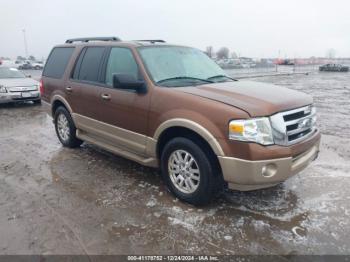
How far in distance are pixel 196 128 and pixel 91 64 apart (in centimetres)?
252

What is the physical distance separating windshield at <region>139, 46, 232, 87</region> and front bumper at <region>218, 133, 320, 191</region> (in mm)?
1374

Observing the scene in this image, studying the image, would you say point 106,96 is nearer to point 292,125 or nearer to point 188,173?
point 188,173

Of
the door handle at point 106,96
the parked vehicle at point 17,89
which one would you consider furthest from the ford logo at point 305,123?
the parked vehicle at point 17,89

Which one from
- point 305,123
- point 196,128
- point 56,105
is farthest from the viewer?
point 56,105

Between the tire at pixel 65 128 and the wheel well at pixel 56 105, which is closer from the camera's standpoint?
the tire at pixel 65 128

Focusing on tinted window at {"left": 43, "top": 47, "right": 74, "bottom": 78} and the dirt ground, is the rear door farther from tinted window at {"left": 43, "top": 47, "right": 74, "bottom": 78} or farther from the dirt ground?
the dirt ground

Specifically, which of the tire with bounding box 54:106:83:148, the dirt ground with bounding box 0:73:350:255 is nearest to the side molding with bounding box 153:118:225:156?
the dirt ground with bounding box 0:73:350:255

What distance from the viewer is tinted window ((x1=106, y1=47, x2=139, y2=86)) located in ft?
14.5

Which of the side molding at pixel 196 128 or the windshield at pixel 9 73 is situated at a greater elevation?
the windshield at pixel 9 73

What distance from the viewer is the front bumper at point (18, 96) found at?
35.1ft

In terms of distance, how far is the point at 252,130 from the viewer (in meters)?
3.31

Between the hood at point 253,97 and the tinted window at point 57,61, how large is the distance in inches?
115

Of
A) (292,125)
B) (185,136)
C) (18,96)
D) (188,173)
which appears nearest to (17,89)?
(18,96)

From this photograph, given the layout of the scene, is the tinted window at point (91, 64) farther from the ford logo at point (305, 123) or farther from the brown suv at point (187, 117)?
the ford logo at point (305, 123)
